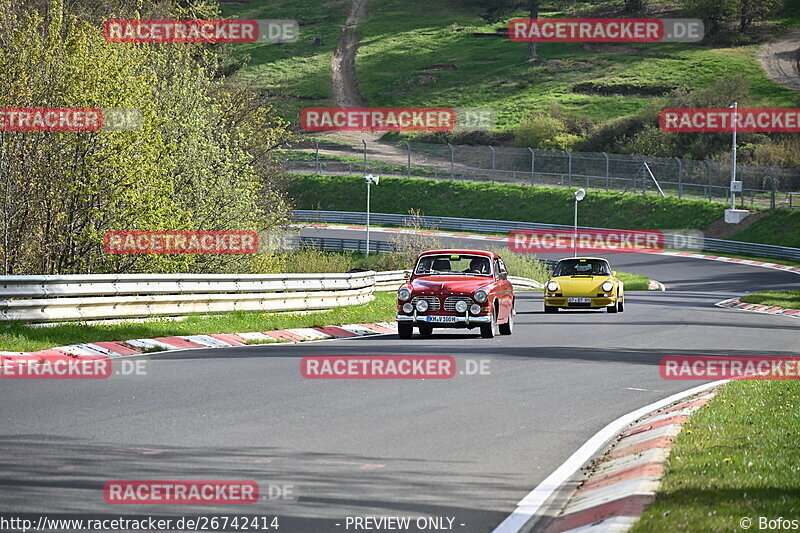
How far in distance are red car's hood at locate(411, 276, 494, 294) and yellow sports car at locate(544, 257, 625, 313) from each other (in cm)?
882

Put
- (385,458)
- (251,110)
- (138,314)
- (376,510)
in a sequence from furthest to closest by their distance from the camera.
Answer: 1. (251,110)
2. (138,314)
3. (385,458)
4. (376,510)

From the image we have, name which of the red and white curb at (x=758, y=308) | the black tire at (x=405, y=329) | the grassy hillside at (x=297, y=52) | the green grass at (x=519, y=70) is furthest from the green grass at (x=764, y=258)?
the grassy hillside at (x=297, y=52)

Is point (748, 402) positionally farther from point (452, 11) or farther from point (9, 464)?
point (452, 11)

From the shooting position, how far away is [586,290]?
29000mm

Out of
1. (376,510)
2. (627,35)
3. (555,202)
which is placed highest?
(627,35)

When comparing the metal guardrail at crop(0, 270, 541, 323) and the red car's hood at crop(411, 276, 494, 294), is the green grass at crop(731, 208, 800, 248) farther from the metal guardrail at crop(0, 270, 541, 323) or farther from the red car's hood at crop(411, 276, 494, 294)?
the red car's hood at crop(411, 276, 494, 294)

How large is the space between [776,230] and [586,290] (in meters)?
37.0

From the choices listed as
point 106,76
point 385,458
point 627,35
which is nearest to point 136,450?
point 385,458

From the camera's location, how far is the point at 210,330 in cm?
1970

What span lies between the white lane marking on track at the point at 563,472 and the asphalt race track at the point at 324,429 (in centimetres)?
9

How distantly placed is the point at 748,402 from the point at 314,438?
4.74m

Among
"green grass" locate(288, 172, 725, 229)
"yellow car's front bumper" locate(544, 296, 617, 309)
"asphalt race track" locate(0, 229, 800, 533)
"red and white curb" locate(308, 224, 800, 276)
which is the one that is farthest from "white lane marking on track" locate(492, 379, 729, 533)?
"green grass" locate(288, 172, 725, 229)

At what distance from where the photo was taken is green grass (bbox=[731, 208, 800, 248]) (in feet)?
200

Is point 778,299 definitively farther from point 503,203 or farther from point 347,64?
point 347,64
